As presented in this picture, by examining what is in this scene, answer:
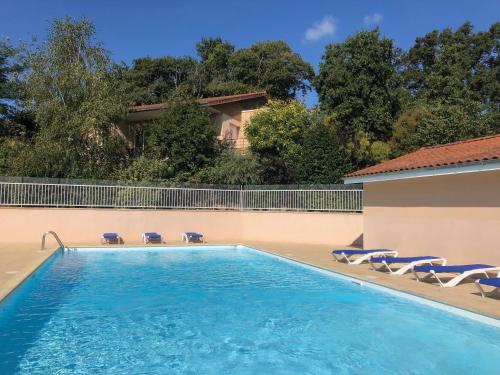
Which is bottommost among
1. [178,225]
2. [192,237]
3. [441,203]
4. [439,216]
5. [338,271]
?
[338,271]

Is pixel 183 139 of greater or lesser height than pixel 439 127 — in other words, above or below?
below

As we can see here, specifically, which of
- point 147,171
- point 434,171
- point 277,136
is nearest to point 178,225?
point 147,171

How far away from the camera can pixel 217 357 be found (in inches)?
242

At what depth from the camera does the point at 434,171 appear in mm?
11703

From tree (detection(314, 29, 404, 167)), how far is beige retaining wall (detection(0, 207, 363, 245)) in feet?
28.5

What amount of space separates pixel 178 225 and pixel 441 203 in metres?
11.6

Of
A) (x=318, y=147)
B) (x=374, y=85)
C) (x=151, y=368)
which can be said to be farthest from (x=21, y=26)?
(x=151, y=368)

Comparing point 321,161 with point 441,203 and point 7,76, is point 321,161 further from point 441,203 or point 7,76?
point 7,76

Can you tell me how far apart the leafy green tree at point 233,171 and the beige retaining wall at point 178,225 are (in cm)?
204

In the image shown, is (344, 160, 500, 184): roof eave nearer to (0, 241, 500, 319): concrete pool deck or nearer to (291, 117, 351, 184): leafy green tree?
(0, 241, 500, 319): concrete pool deck

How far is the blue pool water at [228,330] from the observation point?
5844 millimetres

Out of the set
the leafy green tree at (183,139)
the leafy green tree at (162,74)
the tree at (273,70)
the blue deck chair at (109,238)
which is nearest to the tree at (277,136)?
the leafy green tree at (183,139)

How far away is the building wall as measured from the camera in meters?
10.6

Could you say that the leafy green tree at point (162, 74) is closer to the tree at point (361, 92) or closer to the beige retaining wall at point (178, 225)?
the tree at point (361, 92)
